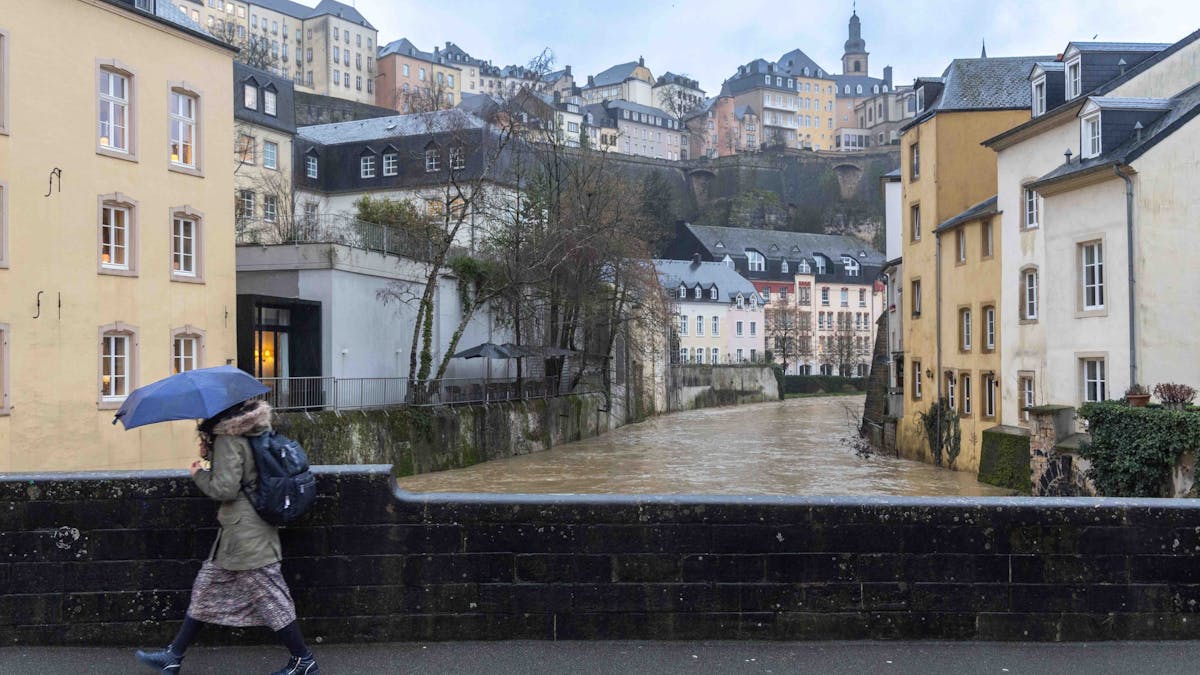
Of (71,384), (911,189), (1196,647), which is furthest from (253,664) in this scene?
(911,189)

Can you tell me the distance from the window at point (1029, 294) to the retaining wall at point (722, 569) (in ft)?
83.3

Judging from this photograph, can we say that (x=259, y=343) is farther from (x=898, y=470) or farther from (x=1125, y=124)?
(x=1125, y=124)

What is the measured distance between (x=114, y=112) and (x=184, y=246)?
3526mm

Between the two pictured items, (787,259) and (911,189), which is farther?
(787,259)

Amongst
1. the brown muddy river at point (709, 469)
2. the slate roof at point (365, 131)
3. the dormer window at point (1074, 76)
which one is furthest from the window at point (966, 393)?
the slate roof at point (365, 131)

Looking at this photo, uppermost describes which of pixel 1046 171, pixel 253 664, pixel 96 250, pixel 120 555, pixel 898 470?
pixel 1046 171

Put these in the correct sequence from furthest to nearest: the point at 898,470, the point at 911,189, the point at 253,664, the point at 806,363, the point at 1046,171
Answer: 1. the point at 806,363
2. the point at 911,189
3. the point at 898,470
4. the point at 1046,171
5. the point at 253,664

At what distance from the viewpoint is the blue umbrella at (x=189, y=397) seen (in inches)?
216

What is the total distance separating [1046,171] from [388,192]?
31444 mm

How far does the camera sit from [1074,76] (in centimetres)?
2955

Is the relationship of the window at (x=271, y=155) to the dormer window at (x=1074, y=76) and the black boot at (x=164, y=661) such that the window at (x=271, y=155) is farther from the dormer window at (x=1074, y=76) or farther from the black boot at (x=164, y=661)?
the black boot at (x=164, y=661)

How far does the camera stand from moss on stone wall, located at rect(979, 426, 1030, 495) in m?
28.0

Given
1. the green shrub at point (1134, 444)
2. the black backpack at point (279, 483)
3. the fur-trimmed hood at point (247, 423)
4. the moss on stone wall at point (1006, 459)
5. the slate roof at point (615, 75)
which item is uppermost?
the slate roof at point (615, 75)

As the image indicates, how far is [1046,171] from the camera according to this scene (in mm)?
29484
